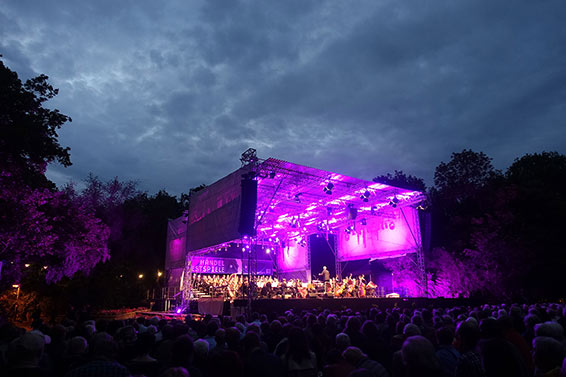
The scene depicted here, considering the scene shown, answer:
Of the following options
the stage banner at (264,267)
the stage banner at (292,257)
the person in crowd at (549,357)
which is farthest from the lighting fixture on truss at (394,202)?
the person in crowd at (549,357)

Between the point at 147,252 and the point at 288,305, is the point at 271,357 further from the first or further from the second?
the point at 147,252

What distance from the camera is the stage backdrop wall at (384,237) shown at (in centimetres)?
1752

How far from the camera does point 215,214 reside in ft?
51.1

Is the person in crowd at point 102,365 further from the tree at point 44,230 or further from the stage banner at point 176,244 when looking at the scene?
the stage banner at point 176,244

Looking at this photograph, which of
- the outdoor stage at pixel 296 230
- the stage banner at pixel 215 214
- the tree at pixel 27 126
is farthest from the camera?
the stage banner at pixel 215 214

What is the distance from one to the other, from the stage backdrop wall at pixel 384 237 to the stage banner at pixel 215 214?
807 cm

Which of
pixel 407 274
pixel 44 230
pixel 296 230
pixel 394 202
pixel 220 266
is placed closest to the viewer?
pixel 44 230

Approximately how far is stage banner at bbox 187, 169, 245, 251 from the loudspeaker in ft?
3.54

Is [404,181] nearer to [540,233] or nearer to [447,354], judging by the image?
[540,233]

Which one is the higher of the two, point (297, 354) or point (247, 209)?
point (247, 209)

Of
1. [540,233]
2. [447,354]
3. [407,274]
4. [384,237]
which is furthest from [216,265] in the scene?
[447,354]

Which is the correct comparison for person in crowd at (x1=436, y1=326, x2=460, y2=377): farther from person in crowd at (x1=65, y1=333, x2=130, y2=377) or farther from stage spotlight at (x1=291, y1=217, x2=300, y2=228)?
stage spotlight at (x1=291, y1=217, x2=300, y2=228)

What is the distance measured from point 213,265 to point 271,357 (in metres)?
19.9

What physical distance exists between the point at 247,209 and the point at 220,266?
11523 mm
